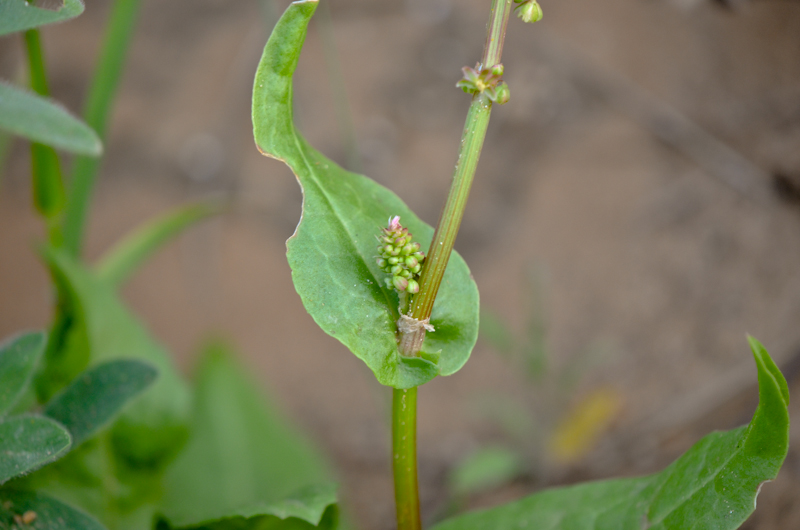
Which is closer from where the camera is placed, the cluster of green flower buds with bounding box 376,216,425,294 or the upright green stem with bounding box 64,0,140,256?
the cluster of green flower buds with bounding box 376,216,425,294

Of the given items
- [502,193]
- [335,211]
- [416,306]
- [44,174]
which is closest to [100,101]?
[44,174]

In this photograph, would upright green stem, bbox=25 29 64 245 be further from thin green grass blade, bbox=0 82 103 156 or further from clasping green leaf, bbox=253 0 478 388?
clasping green leaf, bbox=253 0 478 388

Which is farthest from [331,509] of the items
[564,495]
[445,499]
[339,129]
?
[339,129]

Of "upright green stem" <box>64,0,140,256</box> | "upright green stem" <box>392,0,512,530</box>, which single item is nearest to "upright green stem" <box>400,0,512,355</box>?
"upright green stem" <box>392,0,512,530</box>

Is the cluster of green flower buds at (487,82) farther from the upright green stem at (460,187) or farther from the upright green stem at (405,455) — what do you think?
the upright green stem at (405,455)

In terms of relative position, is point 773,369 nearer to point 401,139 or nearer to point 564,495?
point 564,495

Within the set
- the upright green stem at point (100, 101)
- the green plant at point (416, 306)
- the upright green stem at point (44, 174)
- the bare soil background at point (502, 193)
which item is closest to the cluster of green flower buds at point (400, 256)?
the green plant at point (416, 306)
